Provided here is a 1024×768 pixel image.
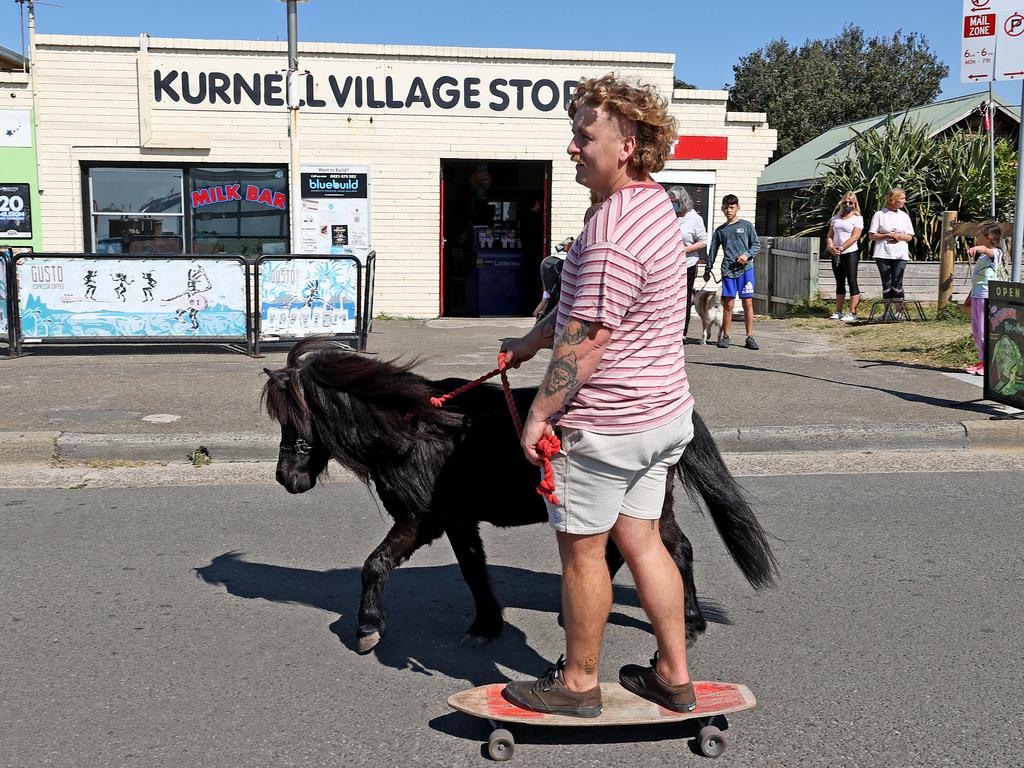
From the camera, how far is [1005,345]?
8.31 metres

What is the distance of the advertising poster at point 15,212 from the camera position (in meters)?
15.1

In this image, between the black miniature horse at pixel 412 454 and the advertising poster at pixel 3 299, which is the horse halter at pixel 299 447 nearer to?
the black miniature horse at pixel 412 454

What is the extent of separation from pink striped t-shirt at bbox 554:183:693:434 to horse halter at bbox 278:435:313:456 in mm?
1253

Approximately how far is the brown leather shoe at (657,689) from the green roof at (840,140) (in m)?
20.9

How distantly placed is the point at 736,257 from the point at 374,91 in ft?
21.4

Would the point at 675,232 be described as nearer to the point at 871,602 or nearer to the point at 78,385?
the point at 871,602

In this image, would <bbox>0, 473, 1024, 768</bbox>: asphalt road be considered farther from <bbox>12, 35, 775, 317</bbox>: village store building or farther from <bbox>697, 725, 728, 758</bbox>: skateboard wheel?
<bbox>12, 35, 775, 317</bbox>: village store building

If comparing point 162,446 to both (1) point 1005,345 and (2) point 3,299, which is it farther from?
(1) point 1005,345

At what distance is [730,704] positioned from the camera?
3.33 m

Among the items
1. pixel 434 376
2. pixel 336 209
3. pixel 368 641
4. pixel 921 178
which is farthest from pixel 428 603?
pixel 921 178

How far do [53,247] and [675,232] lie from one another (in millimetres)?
14191

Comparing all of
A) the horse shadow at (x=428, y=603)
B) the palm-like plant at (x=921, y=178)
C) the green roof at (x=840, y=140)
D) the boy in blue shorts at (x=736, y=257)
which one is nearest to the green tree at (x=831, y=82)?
the green roof at (x=840, y=140)

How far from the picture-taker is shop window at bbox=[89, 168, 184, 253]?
15398 millimetres

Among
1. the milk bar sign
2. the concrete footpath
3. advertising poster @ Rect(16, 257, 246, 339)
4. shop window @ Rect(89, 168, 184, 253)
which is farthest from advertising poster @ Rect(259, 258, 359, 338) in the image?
shop window @ Rect(89, 168, 184, 253)
